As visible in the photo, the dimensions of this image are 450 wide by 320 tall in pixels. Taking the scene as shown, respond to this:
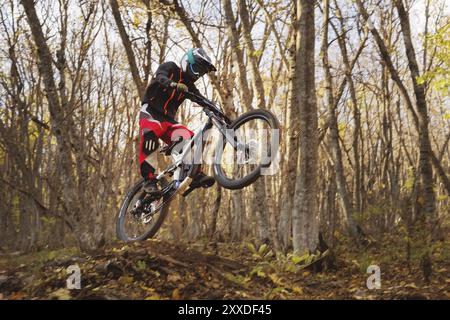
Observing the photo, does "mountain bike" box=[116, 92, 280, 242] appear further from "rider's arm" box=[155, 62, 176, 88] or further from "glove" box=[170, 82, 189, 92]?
"rider's arm" box=[155, 62, 176, 88]

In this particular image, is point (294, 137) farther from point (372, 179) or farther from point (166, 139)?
point (372, 179)

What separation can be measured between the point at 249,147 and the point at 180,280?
1.68m

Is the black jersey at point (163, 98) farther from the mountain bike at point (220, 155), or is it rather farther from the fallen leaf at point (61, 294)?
the fallen leaf at point (61, 294)

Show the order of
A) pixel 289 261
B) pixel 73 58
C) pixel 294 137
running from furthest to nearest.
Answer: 1. pixel 73 58
2. pixel 294 137
3. pixel 289 261

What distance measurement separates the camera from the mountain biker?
18.3 ft

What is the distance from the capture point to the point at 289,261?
621 centimetres

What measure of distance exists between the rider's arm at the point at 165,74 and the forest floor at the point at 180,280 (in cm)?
208

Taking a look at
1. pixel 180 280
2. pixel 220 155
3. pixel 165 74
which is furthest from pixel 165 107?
pixel 180 280

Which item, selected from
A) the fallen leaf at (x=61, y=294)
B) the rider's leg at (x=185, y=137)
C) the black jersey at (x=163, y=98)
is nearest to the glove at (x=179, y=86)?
the black jersey at (x=163, y=98)

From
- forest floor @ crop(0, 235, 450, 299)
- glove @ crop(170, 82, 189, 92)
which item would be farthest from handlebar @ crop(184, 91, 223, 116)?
forest floor @ crop(0, 235, 450, 299)

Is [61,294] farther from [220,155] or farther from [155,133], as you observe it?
[155,133]

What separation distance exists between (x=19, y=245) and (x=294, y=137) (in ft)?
30.8

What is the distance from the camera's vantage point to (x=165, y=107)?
6.22 metres
